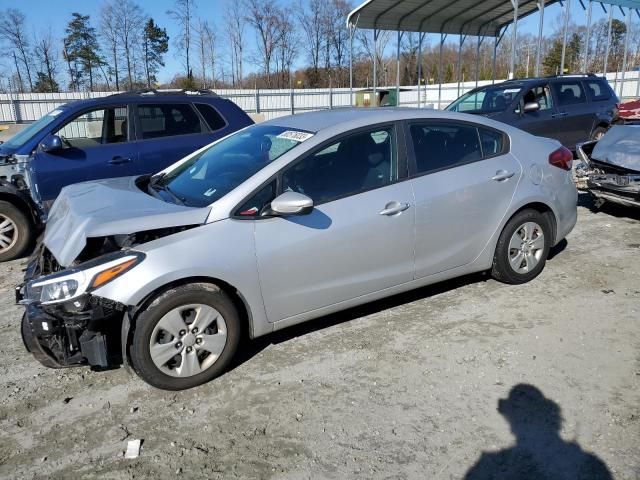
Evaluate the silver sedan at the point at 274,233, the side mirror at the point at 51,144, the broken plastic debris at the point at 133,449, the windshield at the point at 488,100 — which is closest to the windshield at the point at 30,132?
the side mirror at the point at 51,144

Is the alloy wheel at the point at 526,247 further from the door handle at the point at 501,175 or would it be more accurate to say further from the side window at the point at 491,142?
the side window at the point at 491,142

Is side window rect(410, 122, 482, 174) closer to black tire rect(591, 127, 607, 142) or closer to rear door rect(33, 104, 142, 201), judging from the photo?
rear door rect(33, 104, 142, 201)

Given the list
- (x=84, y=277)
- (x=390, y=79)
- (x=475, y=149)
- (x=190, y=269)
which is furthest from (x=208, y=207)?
(x=390, y=79)

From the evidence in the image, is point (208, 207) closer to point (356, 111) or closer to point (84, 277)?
point (84, 277)

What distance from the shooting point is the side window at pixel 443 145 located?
411 cm

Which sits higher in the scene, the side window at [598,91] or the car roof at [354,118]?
the side window at [598,91]

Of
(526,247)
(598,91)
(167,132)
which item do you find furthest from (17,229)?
(598,91)

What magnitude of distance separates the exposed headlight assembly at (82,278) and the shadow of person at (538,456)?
7.14 feet

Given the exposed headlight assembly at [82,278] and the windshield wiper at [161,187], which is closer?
the exposed headlight assembly at [82,278]

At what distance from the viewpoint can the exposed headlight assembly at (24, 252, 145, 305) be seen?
119 inches

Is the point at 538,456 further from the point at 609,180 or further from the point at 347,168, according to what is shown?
the point at 609,180

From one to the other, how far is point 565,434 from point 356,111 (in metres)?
2.77

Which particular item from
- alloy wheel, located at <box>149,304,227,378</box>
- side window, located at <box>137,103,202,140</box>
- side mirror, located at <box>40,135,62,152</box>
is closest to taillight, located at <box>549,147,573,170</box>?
alloy wheel, located at <box>149,304,227,378</box>

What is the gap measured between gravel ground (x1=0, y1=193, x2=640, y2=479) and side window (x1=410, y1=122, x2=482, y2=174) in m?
1.23
